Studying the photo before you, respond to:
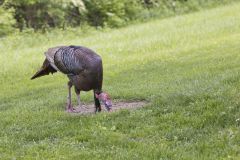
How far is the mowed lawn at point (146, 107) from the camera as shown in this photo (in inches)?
320

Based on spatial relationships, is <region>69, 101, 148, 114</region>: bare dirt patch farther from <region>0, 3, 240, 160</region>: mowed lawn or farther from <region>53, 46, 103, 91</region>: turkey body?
<region>53, 46, 103, 91</region>: turkey body

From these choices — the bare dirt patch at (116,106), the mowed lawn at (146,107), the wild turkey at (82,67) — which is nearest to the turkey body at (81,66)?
the wild turkey at (82,67)

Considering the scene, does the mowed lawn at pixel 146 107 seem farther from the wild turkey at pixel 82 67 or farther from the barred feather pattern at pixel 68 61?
the barred feather pattern at pixel 68 61

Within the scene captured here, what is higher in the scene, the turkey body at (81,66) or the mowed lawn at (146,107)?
the turkey body at (81,66)

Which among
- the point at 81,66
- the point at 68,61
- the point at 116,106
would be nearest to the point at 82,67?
the point at 81,66

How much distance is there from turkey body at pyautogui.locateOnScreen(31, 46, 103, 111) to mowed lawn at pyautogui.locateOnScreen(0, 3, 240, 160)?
0.55 metres

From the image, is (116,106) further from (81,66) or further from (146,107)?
(81,66)

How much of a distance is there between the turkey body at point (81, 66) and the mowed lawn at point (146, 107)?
0.55m

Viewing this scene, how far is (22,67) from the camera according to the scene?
56.0ft

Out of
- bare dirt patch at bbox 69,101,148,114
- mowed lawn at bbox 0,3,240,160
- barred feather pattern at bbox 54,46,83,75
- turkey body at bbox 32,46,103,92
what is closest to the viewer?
mowed lawn at bbox 0,3,240,160

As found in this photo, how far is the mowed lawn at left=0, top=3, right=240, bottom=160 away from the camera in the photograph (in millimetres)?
8117

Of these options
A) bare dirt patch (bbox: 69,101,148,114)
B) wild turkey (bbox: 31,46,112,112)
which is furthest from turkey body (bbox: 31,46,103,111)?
bare dirt patch (bbox: 69,101,148,114)

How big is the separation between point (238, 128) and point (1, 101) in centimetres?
621

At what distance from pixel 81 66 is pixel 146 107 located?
1454 millimetres
